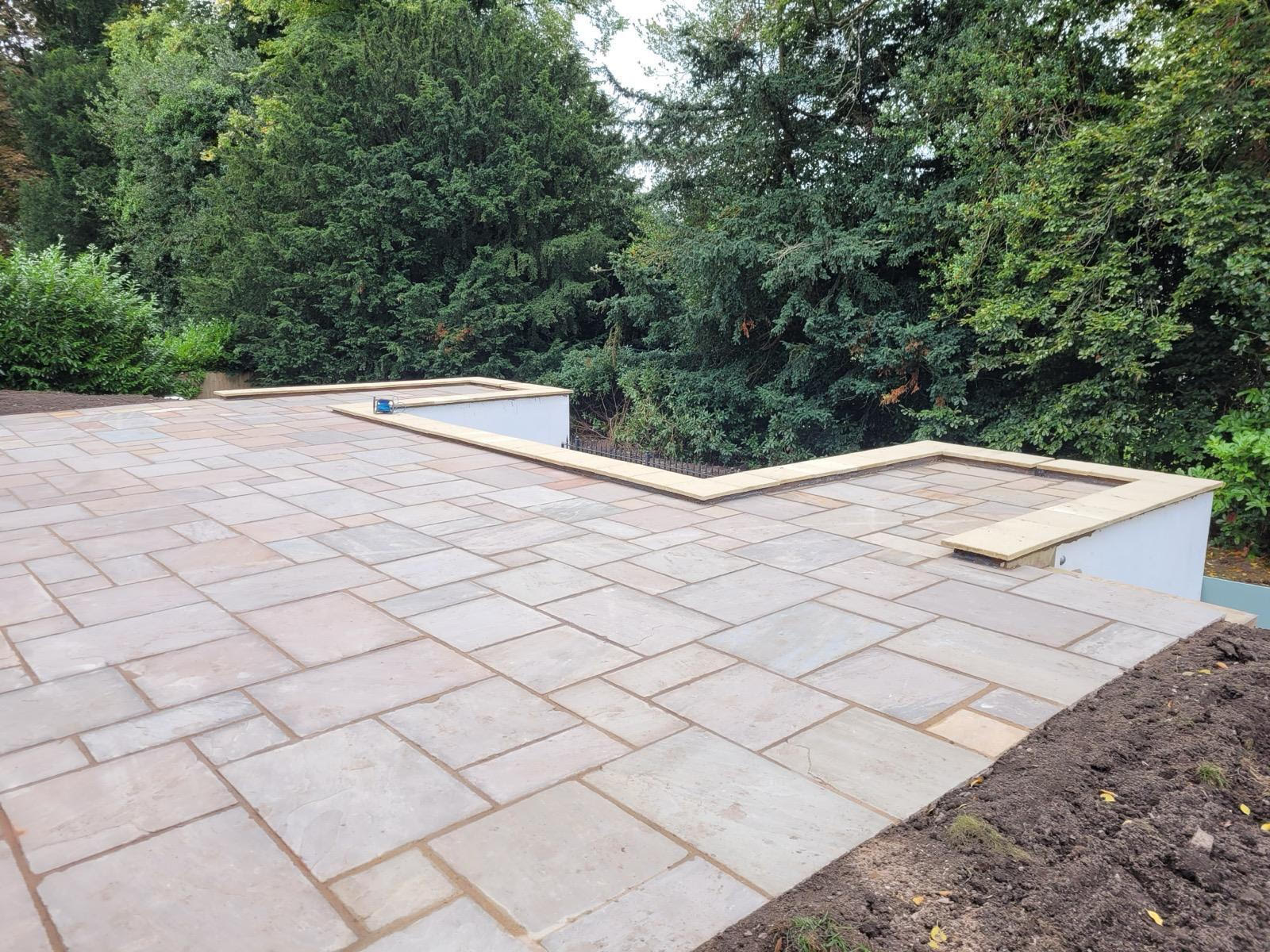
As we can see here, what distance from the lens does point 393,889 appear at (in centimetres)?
160

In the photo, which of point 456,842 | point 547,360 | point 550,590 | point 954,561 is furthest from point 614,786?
point 547,360

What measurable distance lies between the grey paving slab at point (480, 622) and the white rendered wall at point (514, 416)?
5.08 meters

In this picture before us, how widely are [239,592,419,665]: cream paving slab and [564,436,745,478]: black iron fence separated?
762 centimetres

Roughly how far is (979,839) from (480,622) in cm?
173

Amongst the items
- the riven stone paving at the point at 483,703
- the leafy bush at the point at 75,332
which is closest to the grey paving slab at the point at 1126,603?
the riven stone paving at the point at 483,703

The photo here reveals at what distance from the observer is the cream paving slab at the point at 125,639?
258 cm

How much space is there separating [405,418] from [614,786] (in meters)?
5.76

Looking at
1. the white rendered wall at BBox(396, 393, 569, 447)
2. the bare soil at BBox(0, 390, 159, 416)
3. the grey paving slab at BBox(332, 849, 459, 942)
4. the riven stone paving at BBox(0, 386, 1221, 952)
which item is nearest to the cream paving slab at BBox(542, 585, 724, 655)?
the riven stone paving at BBox(0, 386, 1221, 952)

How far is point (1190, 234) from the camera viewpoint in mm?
6551

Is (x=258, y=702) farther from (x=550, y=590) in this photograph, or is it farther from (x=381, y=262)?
(x=381, y=262)

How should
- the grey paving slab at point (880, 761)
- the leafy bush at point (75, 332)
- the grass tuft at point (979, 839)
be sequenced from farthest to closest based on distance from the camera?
the leafy bush at point (75, 332)
the grey paving slab at point (880, 761)
the grass tuft at point (979, 839)

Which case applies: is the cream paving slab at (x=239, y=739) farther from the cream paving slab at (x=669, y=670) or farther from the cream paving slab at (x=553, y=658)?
the cream paving slab at (x=669, y=670)

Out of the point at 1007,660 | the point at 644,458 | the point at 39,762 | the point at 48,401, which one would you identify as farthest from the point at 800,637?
the point at 644,458

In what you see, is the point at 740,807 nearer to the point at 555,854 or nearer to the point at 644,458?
the point at 555,854
